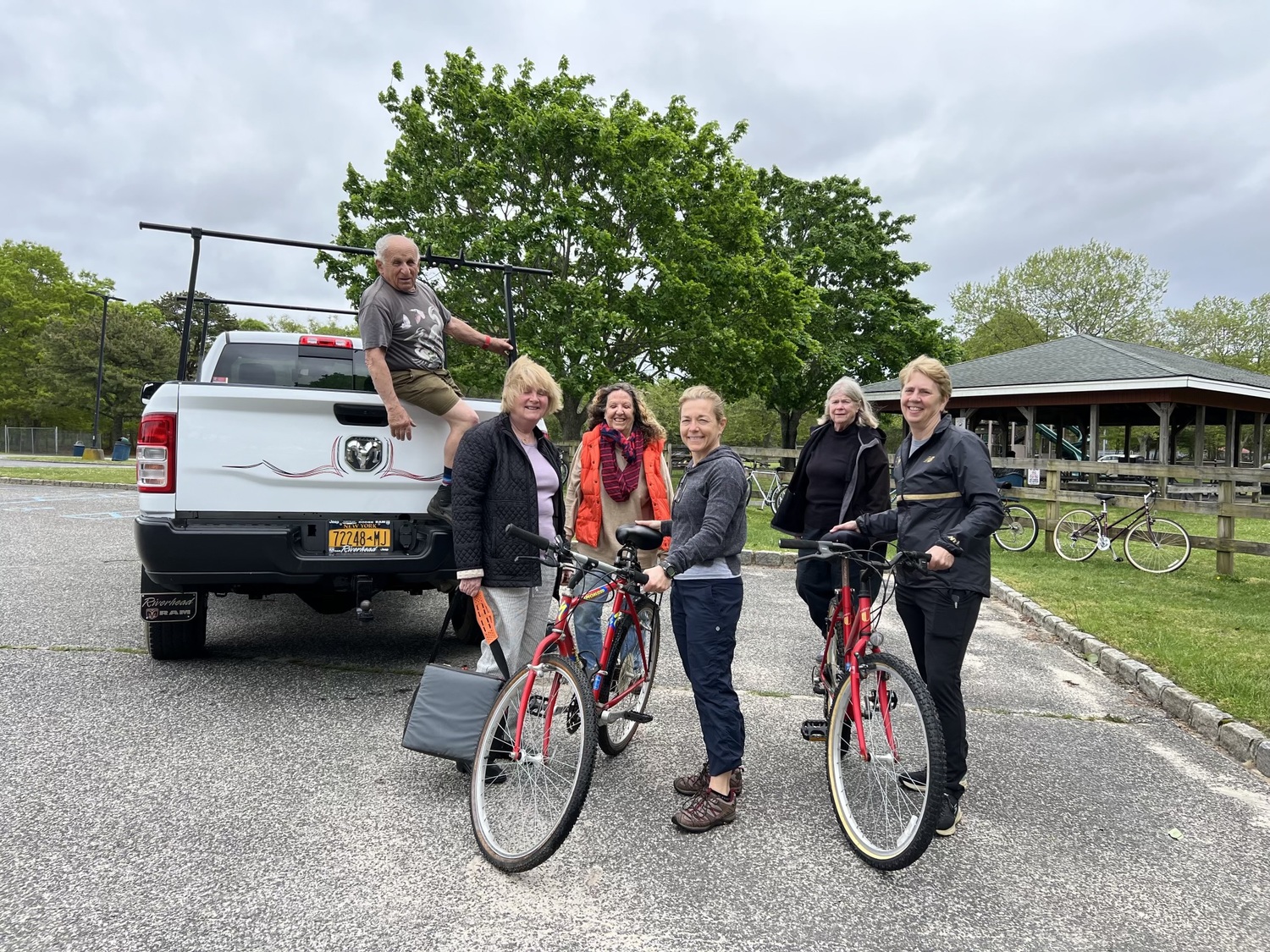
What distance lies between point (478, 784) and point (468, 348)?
17.7 metres

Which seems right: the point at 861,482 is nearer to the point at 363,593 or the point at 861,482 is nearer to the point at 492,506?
the point at 492,506

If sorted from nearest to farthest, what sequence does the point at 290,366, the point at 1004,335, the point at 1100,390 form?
the point at 290,366
the point at 1100,390
the point at 1004,335

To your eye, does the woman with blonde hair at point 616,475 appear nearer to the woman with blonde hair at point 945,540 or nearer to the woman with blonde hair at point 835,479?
the woman with blonde hair at point 835,479

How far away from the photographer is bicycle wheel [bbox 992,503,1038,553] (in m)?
12.2

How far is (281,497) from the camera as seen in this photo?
14.0 feet

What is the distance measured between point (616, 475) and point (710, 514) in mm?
1501

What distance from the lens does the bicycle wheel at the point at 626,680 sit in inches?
140

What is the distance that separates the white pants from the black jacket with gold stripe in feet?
5.20

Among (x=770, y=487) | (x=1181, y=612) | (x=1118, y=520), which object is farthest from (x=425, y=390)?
(x=770, y=487)

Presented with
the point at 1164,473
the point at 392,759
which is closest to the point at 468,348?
the point at 1164,473

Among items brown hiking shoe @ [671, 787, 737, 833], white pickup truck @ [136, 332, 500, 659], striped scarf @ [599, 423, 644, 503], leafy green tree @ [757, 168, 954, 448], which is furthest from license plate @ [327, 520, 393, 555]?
leafy green tree @ [757, 168, 954, 448]

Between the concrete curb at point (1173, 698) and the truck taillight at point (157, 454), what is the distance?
563cm

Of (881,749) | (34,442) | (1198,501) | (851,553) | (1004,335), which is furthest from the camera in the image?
(34,442)

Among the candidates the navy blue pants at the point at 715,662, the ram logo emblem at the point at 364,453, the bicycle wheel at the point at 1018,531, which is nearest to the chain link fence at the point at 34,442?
the bicycle wheel at the point at 1018,531
